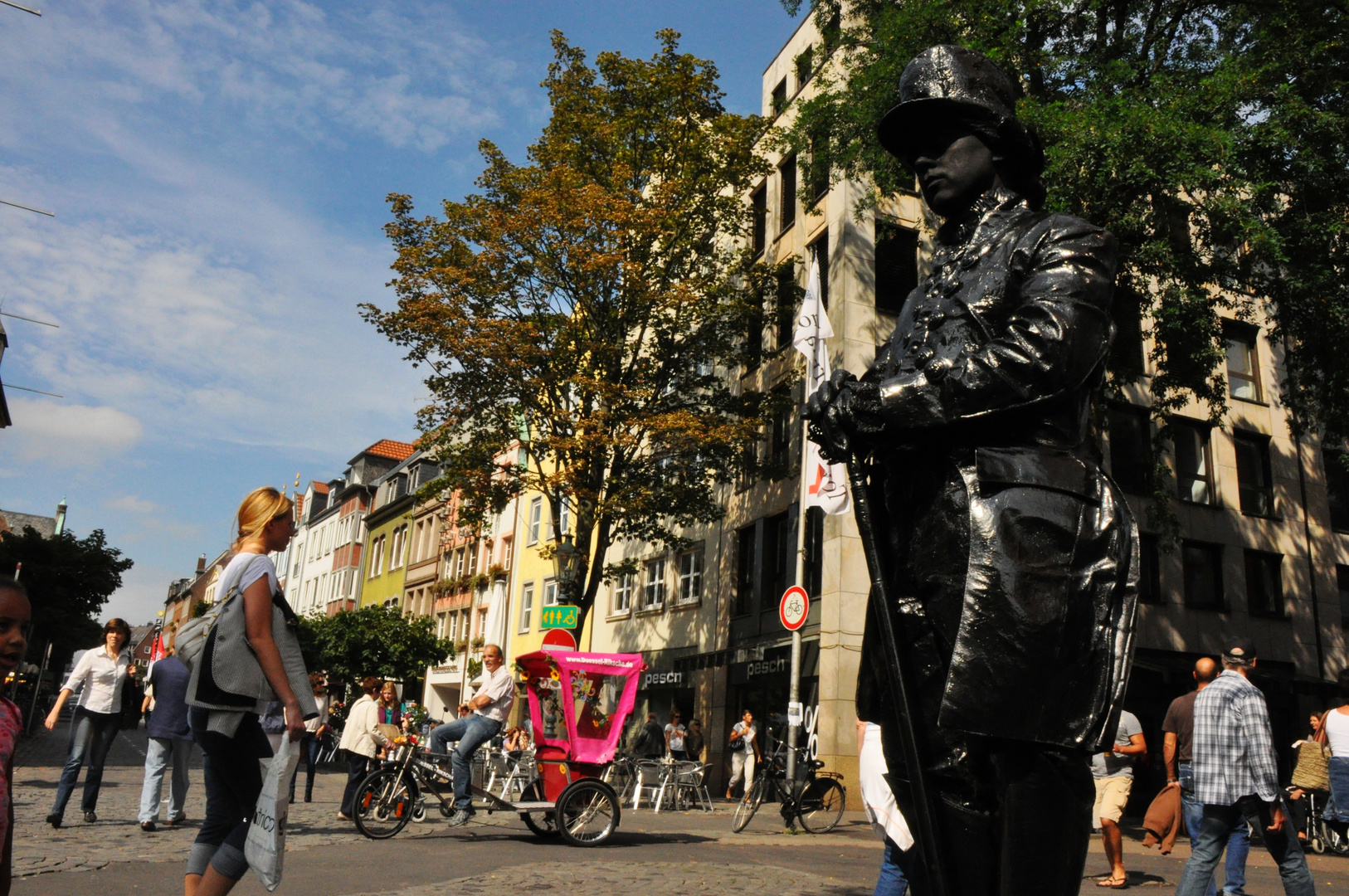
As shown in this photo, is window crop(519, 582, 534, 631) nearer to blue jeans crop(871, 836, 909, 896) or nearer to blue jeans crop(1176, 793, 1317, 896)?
blue jeans crop(1176, 793, 1317, 896)

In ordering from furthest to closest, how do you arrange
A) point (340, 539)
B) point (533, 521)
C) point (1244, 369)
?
point (340, 539), point (533, 521), point (1244, 369)

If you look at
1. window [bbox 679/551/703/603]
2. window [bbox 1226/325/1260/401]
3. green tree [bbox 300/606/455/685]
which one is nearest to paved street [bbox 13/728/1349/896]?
window [bbox 679/551/703/603]

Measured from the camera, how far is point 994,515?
2.19 meters

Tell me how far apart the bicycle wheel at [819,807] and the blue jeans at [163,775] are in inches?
309

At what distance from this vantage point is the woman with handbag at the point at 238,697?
4090mm

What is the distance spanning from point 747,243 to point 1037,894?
28303 mm

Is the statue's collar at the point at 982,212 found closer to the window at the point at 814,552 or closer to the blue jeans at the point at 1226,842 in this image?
the blue jeans at the point at 1226,842

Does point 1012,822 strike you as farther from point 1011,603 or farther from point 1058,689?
point 1011,603

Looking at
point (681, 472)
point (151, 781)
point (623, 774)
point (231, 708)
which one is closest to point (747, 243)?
point (681, 472)

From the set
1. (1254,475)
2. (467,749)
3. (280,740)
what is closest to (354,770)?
(467,749)

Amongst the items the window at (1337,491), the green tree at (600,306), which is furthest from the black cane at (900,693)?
the window at (1337,491)

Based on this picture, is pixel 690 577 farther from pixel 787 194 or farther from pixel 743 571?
pixel 787 194

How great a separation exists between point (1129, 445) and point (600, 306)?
14.4m

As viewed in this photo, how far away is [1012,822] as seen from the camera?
208cm
